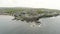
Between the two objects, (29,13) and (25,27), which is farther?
(29,13)

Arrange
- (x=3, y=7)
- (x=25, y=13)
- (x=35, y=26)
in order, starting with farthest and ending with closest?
(x=3, y=7) < (x=25, y=13) < (x=35, y=26)

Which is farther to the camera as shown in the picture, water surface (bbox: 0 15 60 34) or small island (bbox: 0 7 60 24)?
small island (bbox: 0 7 60 24)

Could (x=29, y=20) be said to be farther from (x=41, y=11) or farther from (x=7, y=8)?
(x=7, y=8)

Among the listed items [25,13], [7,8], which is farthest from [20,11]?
[7,8]

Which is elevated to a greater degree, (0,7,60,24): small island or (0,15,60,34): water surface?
(0,7,60,24): small island

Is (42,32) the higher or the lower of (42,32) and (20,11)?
the lower

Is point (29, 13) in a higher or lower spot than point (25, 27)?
higher

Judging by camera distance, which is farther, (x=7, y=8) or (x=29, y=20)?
(x=7, y=8)

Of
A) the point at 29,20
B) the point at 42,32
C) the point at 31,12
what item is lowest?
the point at 42,32

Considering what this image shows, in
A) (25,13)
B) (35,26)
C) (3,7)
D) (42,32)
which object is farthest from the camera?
(3,7)

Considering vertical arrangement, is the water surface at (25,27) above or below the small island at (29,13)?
below

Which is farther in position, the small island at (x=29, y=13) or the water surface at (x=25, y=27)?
the small island at (x=29, y=13)
